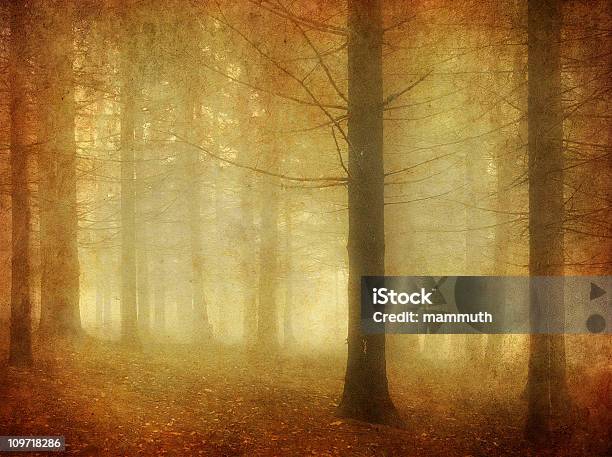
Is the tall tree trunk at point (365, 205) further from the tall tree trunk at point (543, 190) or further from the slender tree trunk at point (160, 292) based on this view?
the slender tree trunk at point (160, 292)

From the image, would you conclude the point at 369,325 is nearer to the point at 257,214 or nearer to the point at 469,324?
the point at 469,324

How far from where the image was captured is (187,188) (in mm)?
12039

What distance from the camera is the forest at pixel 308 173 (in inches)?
236

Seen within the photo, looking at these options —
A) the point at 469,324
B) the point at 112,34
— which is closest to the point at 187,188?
the point at 112,34

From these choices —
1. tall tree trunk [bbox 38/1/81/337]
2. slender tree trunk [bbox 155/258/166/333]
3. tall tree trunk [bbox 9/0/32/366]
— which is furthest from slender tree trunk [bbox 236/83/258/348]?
slender tree trunk [bbox 155/258/166/333]

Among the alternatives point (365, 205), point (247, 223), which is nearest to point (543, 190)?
point (365, 205)

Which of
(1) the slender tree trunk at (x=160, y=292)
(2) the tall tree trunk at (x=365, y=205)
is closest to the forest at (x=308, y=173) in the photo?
(2) the tall tree trunk at (x=365, y=205)

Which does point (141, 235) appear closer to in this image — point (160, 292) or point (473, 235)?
point (160, 292)

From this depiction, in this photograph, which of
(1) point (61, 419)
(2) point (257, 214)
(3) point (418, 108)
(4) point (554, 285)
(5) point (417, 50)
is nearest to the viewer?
(1) point (61, 419)

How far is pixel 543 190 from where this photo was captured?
6348mm

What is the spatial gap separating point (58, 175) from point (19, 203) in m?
0.83

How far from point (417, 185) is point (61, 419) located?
895 centimetres

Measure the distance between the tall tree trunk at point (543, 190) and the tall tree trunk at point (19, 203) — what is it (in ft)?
27.4

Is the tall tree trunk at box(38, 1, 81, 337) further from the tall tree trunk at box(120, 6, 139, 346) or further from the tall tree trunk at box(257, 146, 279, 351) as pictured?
the tall tree trunk at box(257, 146, 279, 351)
